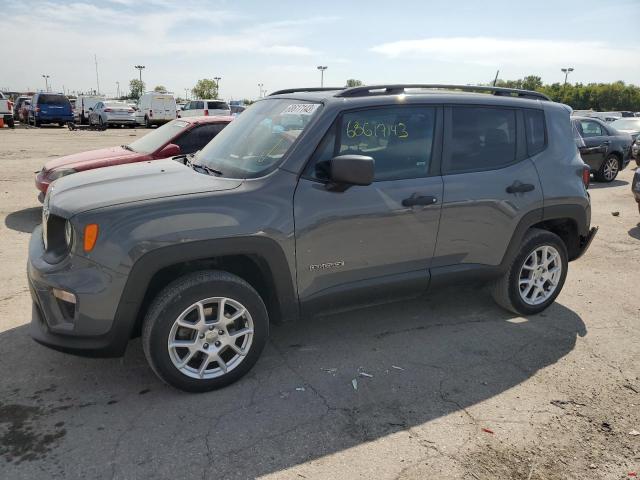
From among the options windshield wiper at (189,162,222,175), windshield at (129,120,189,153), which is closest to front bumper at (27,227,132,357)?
windshield wiper at (189,162,222,175)

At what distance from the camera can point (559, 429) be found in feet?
9.94

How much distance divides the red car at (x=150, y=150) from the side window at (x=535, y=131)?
4411 mm

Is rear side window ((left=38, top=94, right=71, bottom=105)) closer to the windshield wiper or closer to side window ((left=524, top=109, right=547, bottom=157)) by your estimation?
the windshield wiper

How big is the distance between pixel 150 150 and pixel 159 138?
1.20ft

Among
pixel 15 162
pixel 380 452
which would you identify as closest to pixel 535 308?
pixel 380 452

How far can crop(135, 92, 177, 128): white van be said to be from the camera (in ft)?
104

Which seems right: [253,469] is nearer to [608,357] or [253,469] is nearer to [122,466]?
[122,466]

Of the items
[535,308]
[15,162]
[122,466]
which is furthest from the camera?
[15,162]

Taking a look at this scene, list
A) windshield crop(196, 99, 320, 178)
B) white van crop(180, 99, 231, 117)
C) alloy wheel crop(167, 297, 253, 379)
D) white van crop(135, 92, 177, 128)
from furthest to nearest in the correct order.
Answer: white van crop(135, 92, 177, 128), white van crop(180, 99, 231, 117), windshield crop(196, 99, 320, 178), alloy wheel crop(167, 297, 253, 379)

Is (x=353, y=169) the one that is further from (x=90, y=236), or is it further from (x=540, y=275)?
(x=540, y=275)

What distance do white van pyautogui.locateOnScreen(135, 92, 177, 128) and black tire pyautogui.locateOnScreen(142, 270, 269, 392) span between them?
30339mm

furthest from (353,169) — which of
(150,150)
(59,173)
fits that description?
(59,173)

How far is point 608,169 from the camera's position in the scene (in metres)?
12.8

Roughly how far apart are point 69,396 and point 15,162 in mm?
12279
